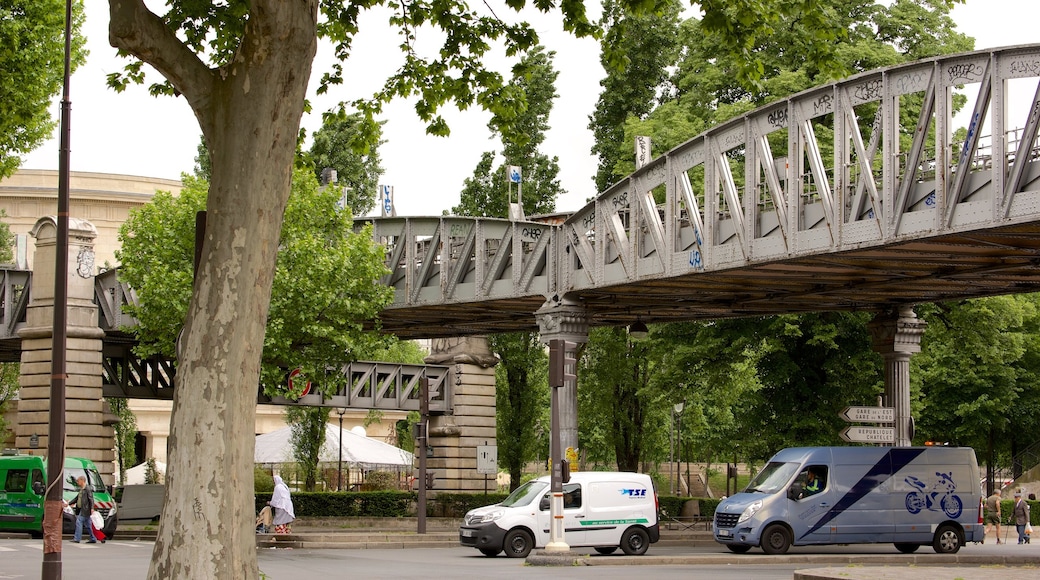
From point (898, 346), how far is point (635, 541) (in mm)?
10257

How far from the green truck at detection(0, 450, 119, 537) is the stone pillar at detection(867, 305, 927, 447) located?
2015cm

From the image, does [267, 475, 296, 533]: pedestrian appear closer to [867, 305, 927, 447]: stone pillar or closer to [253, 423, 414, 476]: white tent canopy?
[867, 305, 927, 447]: stone pillar

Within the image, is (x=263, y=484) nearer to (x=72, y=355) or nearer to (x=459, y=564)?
(x=72, y=355)

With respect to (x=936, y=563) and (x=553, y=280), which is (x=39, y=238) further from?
(x=936, y=563)

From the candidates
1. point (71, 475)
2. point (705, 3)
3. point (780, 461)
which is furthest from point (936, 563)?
point (71, 475)

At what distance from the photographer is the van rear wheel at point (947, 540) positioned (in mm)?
29828

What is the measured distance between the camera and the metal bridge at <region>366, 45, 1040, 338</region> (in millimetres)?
Answer: 23922

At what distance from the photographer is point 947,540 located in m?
29.9

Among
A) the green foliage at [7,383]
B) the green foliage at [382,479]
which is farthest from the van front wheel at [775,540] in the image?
the green foliage at [7,383]

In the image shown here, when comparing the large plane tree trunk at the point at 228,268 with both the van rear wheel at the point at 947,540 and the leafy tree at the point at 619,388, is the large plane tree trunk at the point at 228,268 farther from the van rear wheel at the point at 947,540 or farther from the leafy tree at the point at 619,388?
the leafy tree at the point at 619,388

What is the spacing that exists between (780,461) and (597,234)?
736 centimetres

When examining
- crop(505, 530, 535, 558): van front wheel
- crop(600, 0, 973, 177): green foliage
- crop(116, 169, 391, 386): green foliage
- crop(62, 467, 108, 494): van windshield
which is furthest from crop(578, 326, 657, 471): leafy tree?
crop(505, 530, 535, 558): van front wheel

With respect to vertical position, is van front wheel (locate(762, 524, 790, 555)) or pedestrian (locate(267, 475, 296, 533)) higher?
pedestrian (locate(267, 475, 296, 533))

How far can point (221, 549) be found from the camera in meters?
12.0
